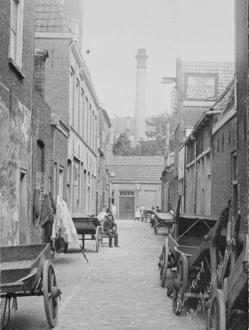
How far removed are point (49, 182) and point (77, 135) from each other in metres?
8.32

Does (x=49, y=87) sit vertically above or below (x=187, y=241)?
above

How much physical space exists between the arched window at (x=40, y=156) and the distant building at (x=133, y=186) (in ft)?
122

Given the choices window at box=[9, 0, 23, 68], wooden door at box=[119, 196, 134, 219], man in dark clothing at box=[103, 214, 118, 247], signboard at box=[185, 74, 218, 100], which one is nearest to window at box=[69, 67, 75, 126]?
man in dark clothing at box=[103, 214, 118, 247]

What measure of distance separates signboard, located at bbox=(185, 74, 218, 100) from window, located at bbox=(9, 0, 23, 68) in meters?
18.3

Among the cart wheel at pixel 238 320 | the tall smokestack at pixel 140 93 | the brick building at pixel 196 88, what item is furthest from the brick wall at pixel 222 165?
the tall smokestack at pixel 140 93

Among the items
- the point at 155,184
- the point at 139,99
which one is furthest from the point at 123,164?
the point at 139,99

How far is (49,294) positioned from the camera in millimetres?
6590

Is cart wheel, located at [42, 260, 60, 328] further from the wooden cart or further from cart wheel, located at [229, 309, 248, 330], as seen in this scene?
cart wheel, located at [229, 309, 248, 330]

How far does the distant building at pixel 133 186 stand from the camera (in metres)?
53.7

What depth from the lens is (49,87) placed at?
2191 centimetres

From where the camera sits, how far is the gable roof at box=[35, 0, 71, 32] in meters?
21.6

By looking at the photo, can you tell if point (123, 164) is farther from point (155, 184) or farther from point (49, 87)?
point (49, 87)

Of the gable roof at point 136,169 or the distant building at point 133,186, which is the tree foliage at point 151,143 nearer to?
the gable roof at point 136,169

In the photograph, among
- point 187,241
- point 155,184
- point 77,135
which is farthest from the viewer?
point 155,184
